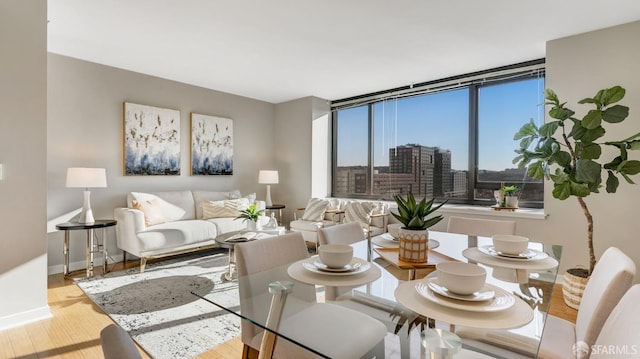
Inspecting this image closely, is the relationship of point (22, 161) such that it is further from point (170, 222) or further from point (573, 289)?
point (573, 289)

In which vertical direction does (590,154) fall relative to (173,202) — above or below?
above

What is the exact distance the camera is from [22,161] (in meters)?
2.33

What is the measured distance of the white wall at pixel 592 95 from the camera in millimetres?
2848

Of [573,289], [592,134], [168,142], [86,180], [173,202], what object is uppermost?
[168,142]

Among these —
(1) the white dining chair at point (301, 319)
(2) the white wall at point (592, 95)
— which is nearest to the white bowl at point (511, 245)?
(1) the white dining chair at point (301, 319)

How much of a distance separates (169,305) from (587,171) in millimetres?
3576

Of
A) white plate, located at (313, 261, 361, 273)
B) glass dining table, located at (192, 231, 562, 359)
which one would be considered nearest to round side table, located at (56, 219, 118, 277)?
glass dining table, located at (192, 231, 562, 359)

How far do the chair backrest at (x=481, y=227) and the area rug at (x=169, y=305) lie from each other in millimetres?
1774

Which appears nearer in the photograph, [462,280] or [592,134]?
[462,280]

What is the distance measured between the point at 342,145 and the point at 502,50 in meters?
2.93

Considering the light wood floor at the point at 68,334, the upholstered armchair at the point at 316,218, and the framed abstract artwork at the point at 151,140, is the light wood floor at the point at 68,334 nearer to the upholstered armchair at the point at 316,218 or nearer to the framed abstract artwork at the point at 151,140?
the framed abstract artwork at the point at 151,140

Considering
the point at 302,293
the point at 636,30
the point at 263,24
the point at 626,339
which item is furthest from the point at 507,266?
the point at 636,30

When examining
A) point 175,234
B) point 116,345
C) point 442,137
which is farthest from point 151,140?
point 116,345

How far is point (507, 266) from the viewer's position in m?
1.49
